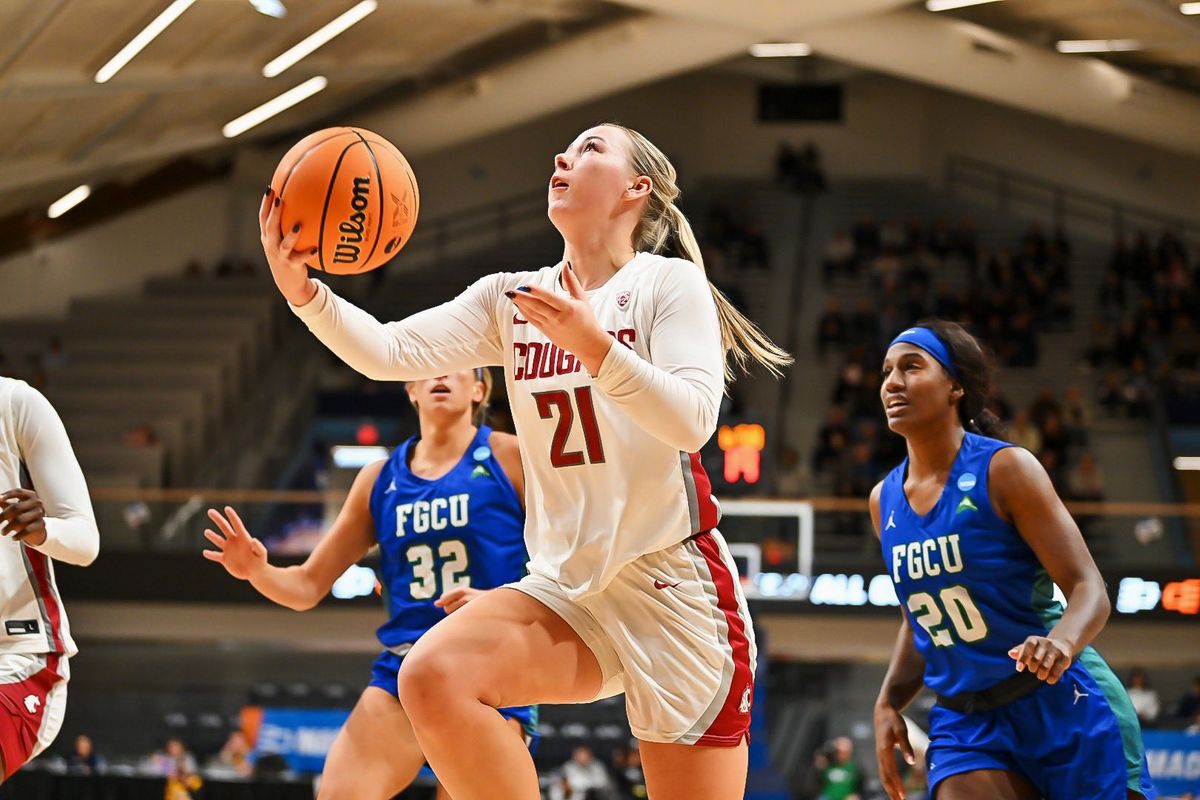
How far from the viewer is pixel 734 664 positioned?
140 inches

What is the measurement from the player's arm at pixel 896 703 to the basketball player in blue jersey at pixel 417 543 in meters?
1.20

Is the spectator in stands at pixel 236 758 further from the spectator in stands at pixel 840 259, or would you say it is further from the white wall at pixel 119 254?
the spectator in stands at pixel 840 259

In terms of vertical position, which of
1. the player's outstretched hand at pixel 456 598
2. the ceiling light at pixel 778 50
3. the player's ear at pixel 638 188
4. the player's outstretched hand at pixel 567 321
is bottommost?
the player's outstretched hand at pixel 456 598

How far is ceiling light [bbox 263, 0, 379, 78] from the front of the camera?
16594mm

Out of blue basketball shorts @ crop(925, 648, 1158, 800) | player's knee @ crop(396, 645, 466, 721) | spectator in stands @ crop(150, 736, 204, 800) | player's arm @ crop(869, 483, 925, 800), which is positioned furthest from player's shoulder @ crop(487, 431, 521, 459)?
spectator in stands @ crop(150, 736, 204, 800)

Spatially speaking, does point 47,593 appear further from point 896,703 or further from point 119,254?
point 119,254

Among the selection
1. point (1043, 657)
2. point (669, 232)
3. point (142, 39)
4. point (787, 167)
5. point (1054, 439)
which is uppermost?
point (142, 39)

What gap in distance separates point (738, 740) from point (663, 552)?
462mm

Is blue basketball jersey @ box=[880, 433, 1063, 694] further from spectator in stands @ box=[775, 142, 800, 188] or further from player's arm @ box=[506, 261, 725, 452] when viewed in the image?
spectator in stands @ box=[775, 142, 800, 188]

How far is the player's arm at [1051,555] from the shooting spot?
350 cm

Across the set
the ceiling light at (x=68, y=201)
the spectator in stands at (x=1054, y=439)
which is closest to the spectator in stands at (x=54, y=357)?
the ceiling light at (x=68, y=201)

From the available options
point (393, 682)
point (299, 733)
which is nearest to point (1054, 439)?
point (299, 733)

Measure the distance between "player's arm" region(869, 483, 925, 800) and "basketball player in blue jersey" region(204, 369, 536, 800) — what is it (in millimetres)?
1196

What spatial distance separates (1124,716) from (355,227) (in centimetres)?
227
